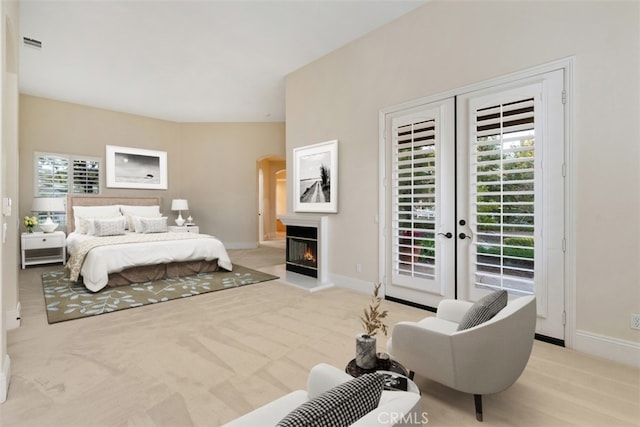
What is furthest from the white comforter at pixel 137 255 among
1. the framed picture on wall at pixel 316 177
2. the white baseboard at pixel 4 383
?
the white baseboard at pixel 4 383

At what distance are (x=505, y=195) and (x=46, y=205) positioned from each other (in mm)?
7554

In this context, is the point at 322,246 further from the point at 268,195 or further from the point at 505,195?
the point at 268,195

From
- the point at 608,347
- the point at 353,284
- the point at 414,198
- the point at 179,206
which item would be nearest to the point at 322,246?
the point at 353,284

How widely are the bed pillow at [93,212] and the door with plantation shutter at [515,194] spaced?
6653 mm

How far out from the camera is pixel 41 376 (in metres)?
2.20

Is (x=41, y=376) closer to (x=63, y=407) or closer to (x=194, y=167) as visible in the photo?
(x=63, y=407)

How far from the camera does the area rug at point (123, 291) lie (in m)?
3.59

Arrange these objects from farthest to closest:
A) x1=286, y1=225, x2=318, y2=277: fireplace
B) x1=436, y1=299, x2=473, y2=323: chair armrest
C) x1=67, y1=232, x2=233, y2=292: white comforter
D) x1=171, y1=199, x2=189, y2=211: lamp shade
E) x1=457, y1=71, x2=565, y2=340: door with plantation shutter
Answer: x1=171, y1=199, x2=189, y2=211: lamp shade → x1=286, y1=225, x2=318, y2=277: fireplace → x1=67, y1=232, x2=233, y2=292: white comforter → x1=457, y1=71, x2=565, y2=340: door with plantation shutter → x1=436, y1=299, x2=473, y2=323: chair armrest

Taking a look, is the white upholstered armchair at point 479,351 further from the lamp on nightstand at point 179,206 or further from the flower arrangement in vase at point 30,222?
the flower arrangement in vase at point 30,222

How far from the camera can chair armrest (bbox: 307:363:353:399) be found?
4.01 ft

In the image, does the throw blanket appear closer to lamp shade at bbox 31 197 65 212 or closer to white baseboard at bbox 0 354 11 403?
lamp shade at bbox 31 197 65 212

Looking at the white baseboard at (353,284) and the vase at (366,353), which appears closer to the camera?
the vase at (366,353)

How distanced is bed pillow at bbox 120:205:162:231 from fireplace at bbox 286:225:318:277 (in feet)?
11.2

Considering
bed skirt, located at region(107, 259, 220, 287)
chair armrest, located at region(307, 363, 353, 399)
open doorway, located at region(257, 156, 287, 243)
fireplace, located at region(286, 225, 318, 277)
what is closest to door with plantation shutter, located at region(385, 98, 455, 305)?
fireplace, located at region(286, 225, 318, 277)
